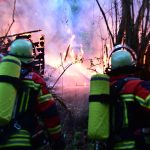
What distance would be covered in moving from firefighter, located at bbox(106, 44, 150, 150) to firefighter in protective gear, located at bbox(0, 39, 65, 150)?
2.55 ft

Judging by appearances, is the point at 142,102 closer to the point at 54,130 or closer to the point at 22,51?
the point at 54,130

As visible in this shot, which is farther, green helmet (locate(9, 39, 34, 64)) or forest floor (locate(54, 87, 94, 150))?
forest floor (locate(54, 87, 94, 150))

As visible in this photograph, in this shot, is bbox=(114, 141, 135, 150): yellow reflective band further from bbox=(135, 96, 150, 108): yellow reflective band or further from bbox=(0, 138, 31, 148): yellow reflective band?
bbox=(0, 138, 31, 148): yellow reflective band

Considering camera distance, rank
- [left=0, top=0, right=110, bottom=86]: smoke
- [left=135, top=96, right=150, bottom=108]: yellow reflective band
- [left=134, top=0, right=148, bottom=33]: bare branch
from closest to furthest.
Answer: [left=135, top=96, right=150, bottom=108]: yellow reflective band < [left=134, top=0, right=148, bottom=33]: bare branch < [left=0, top=0, right=110, bottom=86]: smoke

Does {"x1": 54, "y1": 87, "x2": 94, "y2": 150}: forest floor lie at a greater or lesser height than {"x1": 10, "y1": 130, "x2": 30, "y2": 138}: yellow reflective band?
greater

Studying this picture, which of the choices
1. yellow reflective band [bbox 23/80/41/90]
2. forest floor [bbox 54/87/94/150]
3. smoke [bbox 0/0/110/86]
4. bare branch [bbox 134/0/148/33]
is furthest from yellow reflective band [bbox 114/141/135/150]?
smoke [bbox 0/0/110/86]

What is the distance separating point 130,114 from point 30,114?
111cm

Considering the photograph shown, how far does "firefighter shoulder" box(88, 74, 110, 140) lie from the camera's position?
4793 mm

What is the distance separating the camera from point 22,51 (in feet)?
18.0

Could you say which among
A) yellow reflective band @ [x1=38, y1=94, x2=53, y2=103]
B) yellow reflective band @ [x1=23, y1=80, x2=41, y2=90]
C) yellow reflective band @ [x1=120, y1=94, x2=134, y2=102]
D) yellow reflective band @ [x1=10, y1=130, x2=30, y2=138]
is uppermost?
yellow reflective band @ [x1=23, y1=80, x2=41, y2=90]

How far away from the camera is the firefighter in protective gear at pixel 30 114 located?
5.09m

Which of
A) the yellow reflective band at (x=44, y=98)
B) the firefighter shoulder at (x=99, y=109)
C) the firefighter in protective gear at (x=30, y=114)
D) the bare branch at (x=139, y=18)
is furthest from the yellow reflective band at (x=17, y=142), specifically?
the bare branch at (x=139, y=18)

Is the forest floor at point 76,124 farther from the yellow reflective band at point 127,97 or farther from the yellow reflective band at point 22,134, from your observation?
the yellow reflective band at point 127,97

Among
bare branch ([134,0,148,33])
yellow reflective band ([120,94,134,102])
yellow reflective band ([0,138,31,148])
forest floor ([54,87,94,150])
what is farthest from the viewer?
forest floor ([54,87,94,150])
